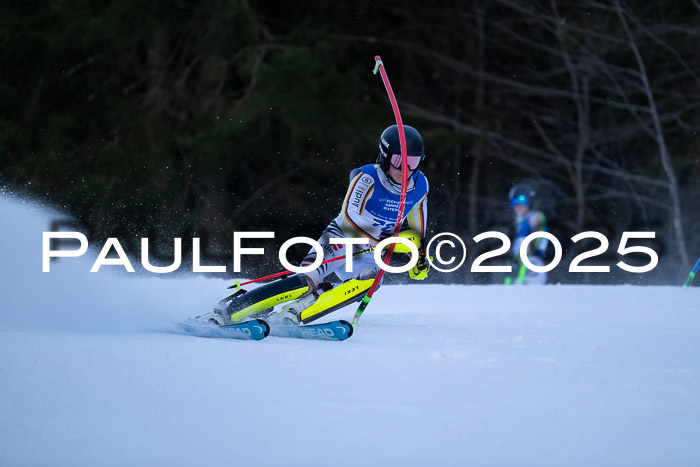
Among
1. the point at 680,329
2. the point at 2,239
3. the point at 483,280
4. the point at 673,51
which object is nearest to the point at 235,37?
the point at 483,280

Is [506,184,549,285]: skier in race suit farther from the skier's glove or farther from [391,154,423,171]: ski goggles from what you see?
[391,154,423,171]: ski goggles

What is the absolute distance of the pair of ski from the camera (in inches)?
223

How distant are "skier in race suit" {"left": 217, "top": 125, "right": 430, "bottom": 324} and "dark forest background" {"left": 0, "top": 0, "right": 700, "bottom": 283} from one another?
1122 centimetres

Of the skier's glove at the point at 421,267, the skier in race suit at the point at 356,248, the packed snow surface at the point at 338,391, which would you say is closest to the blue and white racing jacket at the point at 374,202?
the skier in race suit at the point at 356,248

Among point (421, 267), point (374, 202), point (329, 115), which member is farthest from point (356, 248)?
point (329, 115)

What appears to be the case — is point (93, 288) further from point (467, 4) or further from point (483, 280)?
point (467, 4)

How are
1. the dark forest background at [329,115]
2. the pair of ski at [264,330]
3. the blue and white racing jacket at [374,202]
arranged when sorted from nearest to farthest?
the pair of ski at [264,330], the blue and white racing jacket at [374,202], the dark forest background at [329,115]

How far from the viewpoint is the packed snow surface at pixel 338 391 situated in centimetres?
357

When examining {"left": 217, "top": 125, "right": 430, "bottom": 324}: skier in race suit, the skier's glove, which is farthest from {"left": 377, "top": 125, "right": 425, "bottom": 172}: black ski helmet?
the skier's glove

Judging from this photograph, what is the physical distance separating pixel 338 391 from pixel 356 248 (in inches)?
85.6

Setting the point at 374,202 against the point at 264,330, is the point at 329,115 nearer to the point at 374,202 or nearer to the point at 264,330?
the point at 374,202

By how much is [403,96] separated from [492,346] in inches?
623

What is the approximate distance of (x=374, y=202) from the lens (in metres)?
6.21

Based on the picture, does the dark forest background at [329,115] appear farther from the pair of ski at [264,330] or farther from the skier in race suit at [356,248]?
the pair of ski at [264,330]
